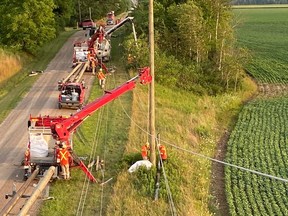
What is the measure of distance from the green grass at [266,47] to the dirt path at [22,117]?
1803 centimetres

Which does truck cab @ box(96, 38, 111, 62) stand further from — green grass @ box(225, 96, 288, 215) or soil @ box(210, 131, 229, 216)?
soil @ box(210, 131, 229, 216)

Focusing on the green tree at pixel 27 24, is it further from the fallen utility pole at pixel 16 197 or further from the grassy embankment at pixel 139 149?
the fallen utility pole at pixel 16 197

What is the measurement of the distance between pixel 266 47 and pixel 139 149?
55335 mm

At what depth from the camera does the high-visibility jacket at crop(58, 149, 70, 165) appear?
59.9 ft

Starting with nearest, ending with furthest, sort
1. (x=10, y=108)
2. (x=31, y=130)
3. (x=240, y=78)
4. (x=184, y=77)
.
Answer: (x=31, y=130)
(x=10, y=108)
(x=184, y=77)
(x=240, y=78)

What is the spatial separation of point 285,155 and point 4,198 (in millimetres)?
14610

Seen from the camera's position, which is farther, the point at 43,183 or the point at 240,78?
the point at 240,78

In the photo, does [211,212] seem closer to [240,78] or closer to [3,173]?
[3,173]

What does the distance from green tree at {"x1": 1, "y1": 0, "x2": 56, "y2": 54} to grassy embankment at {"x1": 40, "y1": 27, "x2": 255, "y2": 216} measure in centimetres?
1212

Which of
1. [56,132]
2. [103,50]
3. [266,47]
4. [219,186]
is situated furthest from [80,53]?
[266,47]

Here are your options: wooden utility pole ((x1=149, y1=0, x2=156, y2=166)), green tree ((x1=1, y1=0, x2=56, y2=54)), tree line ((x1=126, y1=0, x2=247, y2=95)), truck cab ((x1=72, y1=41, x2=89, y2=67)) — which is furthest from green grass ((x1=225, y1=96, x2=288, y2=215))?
green tree ((x1=1, y1=0, x2=56, y2=54))

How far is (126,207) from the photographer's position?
17.0 m

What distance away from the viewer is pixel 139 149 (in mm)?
22625

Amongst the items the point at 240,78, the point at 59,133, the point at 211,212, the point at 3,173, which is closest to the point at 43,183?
the point at 59,133
